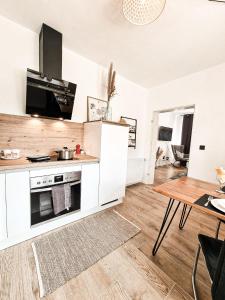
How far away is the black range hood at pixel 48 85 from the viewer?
169cm

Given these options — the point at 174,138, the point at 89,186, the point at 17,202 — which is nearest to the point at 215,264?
the point at 89,186

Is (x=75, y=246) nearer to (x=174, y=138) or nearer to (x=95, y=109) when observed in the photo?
(x=95, y=109)

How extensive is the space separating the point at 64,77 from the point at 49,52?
40 centimetres

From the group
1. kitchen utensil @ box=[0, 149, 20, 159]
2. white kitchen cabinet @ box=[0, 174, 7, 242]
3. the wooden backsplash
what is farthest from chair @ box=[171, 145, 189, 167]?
white kitchen cabinet @ box=[0, 174, 7, 242]

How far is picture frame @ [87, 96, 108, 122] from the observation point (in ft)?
8.25

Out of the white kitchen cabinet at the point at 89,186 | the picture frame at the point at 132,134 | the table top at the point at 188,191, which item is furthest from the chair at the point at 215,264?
the picture frame at the point at 132,134

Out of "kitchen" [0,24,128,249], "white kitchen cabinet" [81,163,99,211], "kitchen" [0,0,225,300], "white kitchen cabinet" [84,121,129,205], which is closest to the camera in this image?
"kitchen" [0,0,225,300]

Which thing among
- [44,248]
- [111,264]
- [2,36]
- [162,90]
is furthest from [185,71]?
[44,248]

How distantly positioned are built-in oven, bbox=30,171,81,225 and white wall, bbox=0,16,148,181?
1053mm

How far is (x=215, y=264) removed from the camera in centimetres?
86

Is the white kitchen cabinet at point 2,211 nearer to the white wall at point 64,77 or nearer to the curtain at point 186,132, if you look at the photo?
the white wall at point 64,77

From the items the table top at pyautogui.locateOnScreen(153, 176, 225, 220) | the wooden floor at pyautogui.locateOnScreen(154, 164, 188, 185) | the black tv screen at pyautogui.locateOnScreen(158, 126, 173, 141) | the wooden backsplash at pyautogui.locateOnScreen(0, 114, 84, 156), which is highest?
the black tv screen at pyautogui.locateOnScreen(158, 126, 173, 141)

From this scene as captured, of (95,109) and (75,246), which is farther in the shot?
(95,109)

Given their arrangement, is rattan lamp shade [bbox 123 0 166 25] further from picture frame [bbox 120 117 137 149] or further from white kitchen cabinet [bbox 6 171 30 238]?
picture frame [bbox 120 117 137 149]
